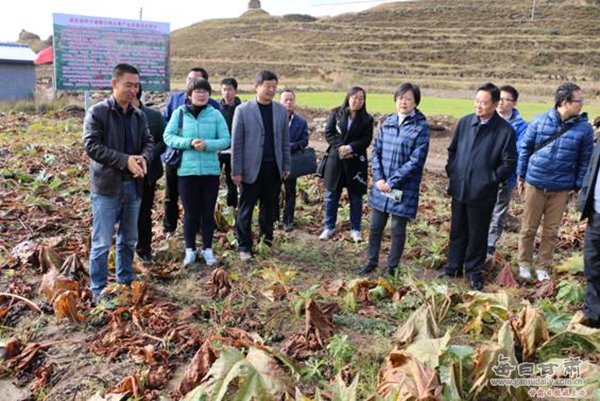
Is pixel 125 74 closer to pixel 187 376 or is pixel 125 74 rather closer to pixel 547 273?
pixel 187 376

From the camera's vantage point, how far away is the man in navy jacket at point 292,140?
609 cm

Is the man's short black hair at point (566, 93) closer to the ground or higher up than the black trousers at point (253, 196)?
higher up

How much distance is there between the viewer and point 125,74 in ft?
12.2

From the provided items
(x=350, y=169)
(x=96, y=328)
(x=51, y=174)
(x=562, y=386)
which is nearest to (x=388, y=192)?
(x=350, y=169)

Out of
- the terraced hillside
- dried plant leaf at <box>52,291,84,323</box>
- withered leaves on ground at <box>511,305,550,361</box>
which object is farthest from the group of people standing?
the terraced hillside

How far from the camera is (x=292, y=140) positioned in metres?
6.12

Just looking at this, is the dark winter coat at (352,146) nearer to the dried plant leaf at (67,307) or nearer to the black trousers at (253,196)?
the black trousers at (253,196)

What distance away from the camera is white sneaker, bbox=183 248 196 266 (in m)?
4.79

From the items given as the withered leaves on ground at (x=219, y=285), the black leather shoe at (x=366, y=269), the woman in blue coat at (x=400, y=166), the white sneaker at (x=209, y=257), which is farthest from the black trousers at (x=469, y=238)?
the white sneaker at (x=209, y=257)

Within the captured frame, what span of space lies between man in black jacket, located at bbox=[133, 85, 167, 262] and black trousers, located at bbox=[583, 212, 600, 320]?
375 centimetres

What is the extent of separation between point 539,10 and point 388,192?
237 feet

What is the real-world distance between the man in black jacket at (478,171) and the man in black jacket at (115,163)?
2766 millimetres

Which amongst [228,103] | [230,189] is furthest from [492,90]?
[230,189]

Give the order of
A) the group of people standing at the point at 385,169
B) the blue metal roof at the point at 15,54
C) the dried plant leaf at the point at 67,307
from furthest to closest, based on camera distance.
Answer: the blue metal roof at the point at 15,54 < the group of people standing at the point at 385,169 < the dried plant leaf at the point at 67,307
